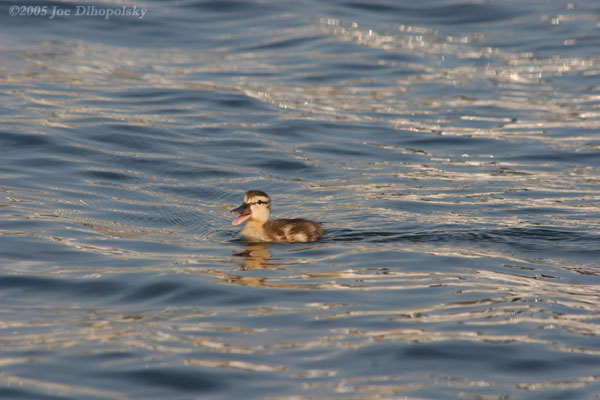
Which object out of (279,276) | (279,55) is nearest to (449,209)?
(279,276)

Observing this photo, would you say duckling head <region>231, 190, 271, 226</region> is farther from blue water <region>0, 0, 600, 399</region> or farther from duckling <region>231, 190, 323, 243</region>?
blue water <region>0, 0, 600, 399</region>

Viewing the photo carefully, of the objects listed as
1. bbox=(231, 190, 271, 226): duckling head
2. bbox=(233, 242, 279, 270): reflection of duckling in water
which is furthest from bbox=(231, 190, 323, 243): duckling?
bbox=(233, 242, 279, 270): reflection of duckling in water

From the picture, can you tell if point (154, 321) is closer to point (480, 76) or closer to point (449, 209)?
point (449, 209)

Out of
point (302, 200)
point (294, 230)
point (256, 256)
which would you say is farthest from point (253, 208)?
point (302, 200)

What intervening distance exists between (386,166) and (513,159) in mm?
2228

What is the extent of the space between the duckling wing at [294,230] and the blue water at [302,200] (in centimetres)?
13

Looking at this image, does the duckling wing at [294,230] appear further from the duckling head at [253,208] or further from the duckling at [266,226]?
the duckling head at [253,208]

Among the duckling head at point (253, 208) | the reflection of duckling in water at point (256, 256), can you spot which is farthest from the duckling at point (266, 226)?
the reflection of duckling in water at point (256, 256)

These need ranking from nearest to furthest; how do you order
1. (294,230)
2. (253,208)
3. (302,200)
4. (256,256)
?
(256,256) < (294,230) < (253,208) < (302,200)

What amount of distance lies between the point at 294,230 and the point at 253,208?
57 cm

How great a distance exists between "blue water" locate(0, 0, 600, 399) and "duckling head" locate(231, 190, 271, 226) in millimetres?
321

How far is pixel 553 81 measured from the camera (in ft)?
68.0

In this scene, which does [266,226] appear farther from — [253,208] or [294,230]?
[294,230]

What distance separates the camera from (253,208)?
1109 cm
